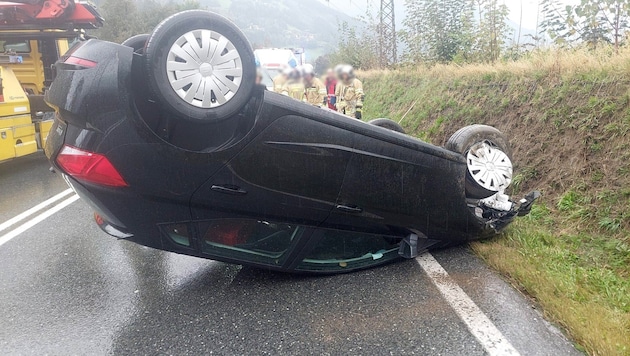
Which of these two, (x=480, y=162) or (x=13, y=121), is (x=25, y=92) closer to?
(x=13, y=121)

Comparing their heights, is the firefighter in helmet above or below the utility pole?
below

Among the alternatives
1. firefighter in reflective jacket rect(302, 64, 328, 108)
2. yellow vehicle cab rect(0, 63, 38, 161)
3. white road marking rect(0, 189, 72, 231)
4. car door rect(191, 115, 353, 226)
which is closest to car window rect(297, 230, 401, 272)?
car door rect(191, 115, 353, 226)

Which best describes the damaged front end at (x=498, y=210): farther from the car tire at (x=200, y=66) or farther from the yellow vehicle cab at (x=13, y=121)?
the yellow vehicle cab at (x=13, y=121)

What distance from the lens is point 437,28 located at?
11422 millimetres

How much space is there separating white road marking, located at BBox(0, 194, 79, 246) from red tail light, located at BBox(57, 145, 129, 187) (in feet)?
7.44

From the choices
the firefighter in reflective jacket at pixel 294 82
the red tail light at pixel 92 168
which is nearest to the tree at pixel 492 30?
the firefighter in reflective jacket at pixel 294 82

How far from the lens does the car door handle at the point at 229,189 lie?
106 inches

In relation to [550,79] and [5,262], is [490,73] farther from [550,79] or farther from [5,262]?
[5,262]

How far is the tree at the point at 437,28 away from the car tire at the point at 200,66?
30.2 ft

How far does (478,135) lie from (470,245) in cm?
91

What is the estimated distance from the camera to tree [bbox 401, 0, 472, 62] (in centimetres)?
1083

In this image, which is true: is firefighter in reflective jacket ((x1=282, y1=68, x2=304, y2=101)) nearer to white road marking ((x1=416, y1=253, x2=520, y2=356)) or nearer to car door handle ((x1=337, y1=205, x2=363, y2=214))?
car door handle ((x1=337, y1=205, x2=363, y2=214))

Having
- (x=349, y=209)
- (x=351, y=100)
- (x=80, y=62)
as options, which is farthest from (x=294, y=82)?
(x=351, y=100)

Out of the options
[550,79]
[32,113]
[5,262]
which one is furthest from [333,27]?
[5,262]
